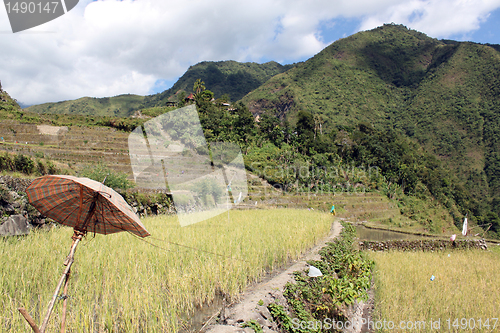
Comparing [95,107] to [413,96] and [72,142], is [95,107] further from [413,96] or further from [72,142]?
[413,96]

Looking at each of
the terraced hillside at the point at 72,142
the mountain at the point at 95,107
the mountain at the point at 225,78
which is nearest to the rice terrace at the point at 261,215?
the terraced hillside at the point at 72,142

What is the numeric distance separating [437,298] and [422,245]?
7364mm

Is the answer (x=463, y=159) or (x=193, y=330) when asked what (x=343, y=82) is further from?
(x=193, y=330)

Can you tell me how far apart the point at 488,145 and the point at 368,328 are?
71.9 m

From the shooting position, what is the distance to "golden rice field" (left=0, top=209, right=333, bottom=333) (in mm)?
2223

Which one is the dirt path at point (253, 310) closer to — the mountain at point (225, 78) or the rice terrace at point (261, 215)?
the rice terrace at point (261, 215)

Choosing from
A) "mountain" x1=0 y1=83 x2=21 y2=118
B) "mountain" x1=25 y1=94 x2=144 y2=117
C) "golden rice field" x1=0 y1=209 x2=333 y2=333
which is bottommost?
"golden rice field" x1=0 y1=209 x2=333 y2=333

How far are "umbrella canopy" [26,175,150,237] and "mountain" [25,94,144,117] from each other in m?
99.3

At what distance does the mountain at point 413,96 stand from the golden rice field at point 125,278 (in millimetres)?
43223

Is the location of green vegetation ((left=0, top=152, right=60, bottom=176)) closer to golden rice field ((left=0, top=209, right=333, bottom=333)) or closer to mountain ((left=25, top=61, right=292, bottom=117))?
golden rice field ((left=0, top=209, right=333, bottom=333))

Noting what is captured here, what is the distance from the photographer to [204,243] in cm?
462

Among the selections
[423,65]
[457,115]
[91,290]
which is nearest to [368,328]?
[91,290]

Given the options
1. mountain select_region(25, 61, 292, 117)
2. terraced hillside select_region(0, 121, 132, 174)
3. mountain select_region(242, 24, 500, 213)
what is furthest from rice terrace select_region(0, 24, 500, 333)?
mountain select_region(25, 61, 292, 117)

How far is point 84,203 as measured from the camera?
5.48 feet
